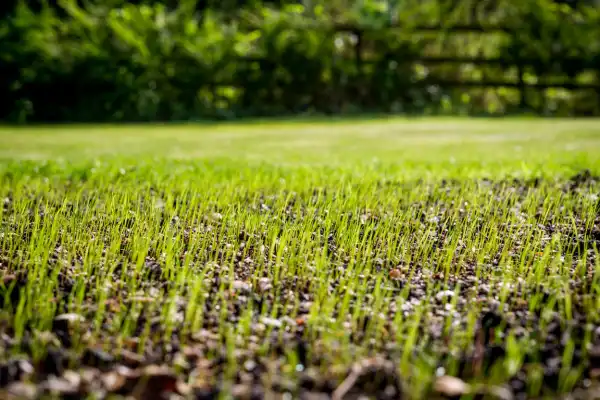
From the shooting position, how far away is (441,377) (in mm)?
2137

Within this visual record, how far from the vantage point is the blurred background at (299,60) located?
13.2m

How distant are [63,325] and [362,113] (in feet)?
42.4

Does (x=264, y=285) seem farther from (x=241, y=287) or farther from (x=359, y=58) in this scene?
(x=359, y=58)

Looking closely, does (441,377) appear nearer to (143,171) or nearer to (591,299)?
(591,299)

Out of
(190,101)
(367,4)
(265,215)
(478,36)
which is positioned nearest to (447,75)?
(478,36)

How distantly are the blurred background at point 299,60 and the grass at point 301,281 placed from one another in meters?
7.31

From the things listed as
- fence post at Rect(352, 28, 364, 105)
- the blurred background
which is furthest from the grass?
fence post at Rect(352, 28, 364, 105)

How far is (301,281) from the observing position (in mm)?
3176

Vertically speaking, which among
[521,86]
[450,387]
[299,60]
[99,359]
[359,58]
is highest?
[359,58]

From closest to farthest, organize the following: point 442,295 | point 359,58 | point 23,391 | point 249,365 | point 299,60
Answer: point 23,391
point 249,365
point 442,295
point 299,60
point 359,58

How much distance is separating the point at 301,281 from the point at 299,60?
1166 cm

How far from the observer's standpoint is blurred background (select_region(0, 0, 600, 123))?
1323 cm

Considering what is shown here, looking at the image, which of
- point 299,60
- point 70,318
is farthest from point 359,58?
point 70,318

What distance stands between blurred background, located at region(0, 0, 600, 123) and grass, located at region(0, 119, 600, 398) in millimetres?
7312
